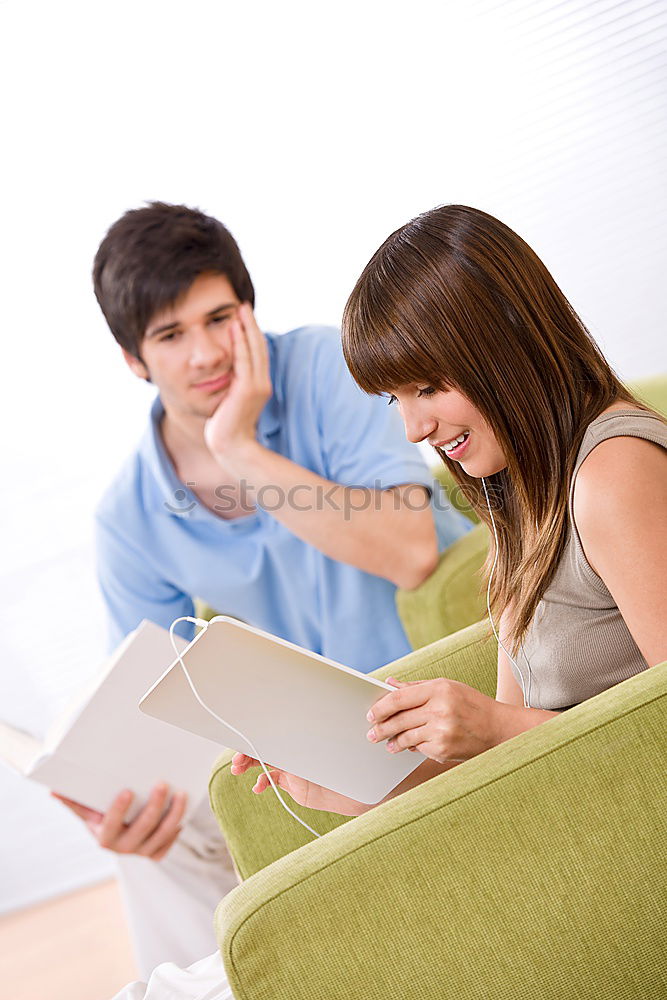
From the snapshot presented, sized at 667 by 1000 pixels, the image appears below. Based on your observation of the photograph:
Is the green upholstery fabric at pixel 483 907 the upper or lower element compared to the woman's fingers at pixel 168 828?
upper

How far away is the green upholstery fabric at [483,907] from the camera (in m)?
0.83

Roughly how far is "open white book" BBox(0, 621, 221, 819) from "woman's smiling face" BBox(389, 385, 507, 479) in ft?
2.09

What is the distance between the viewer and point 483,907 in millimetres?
839

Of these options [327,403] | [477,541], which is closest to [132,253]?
[327,403]

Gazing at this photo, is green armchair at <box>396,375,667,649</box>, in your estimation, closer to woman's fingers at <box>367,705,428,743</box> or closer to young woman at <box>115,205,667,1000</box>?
young woman at <box>115,205,667,1000</box>

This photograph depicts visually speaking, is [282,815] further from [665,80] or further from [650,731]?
[665,80]

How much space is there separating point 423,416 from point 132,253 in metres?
1.08

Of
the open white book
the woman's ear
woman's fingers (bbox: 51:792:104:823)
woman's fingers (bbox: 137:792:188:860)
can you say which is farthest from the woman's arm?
the woman's ear

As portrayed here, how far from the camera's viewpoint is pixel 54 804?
118 inches

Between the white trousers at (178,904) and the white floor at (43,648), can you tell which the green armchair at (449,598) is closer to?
the white trousers at (178,904)

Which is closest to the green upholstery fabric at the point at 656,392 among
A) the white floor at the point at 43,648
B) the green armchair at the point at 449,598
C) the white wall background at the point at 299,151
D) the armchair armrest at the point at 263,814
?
the green armchair at the point at 449,598

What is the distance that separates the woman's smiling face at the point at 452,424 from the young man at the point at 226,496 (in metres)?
0.76

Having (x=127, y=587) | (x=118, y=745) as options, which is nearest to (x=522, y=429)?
(x=118, y=745)

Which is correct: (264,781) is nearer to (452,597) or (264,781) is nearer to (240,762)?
(240,762)
